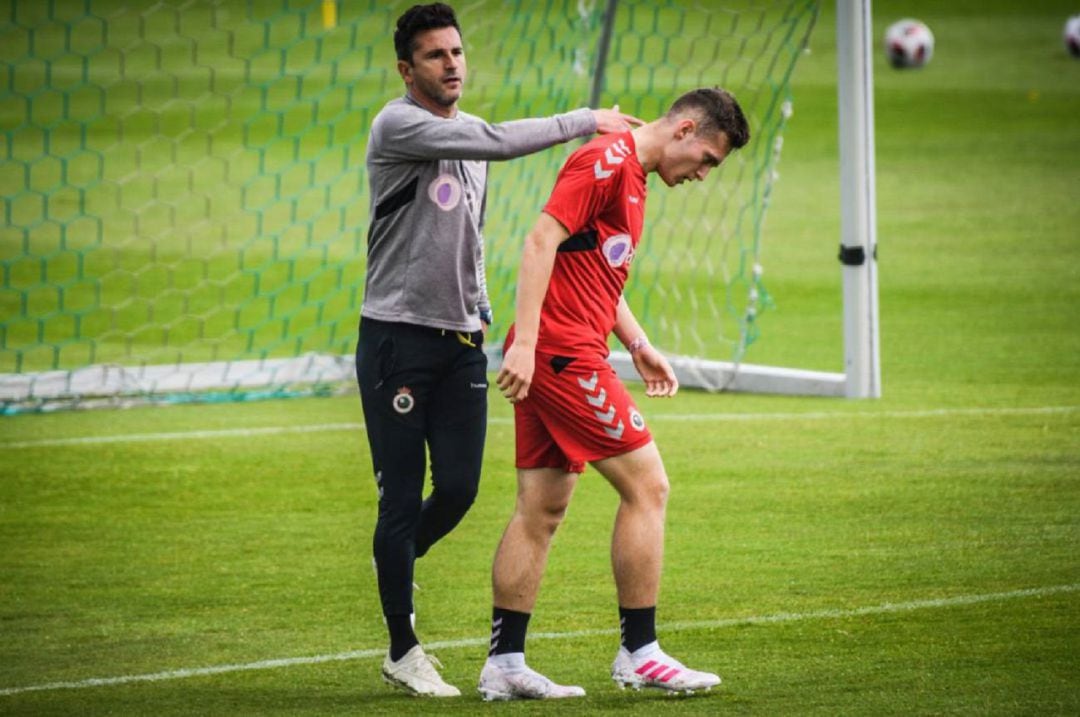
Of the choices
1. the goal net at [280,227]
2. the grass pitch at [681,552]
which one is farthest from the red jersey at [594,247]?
the goal net at [280,227]

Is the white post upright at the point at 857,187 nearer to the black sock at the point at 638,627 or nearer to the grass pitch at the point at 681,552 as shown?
the grass pitch at the point at 681,552

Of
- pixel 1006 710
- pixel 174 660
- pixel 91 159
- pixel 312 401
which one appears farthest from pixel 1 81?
pixel 1006 710

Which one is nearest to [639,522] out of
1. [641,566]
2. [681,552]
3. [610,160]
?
[641,566]

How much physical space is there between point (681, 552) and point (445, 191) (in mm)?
2451

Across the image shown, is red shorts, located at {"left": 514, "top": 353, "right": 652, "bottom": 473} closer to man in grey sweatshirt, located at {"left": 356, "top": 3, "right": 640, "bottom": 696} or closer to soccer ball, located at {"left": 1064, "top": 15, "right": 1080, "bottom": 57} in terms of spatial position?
man in grey sweatshirt, located at {"left": 356, "top": 3, "right": 640, "bottom": 696}

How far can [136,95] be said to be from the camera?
1117 inches

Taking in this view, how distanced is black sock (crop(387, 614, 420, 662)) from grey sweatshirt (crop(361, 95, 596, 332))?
0.89 metres

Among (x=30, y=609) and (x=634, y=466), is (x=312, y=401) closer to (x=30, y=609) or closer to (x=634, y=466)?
(x=30, y=609)

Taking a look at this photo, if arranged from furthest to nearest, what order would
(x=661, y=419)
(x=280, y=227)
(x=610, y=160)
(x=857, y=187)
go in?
(x=280, y=227)
(x=857, y=187)
(x=661, y=419)
(x=610, y=160)

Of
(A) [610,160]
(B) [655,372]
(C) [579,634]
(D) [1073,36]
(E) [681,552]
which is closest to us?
(A) [610,160]

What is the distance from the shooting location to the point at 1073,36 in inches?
1160

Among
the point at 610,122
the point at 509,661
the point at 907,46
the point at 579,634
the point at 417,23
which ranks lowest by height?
the point at 579,634

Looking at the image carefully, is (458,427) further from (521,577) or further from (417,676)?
(417,676)

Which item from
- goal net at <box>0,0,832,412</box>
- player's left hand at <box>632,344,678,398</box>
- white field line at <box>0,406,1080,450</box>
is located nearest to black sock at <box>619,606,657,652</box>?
player's left hand at <box>632,344,678,398</box>
